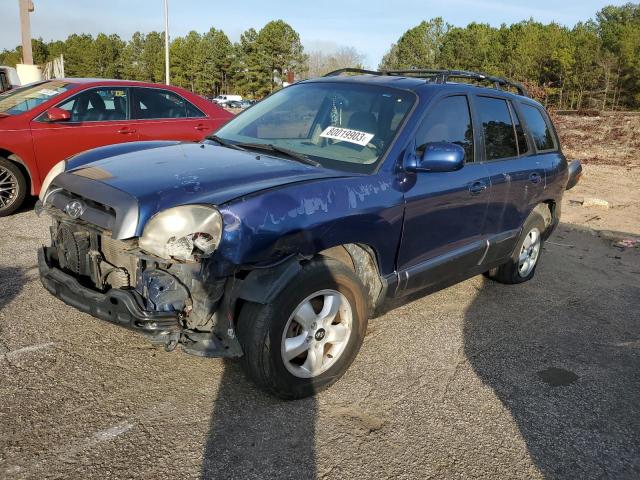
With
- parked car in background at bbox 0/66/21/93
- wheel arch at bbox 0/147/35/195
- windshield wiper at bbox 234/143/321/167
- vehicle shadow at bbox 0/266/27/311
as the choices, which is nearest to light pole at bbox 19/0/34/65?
parked car in background at bbox 0/66/21/93

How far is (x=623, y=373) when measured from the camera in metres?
3.74

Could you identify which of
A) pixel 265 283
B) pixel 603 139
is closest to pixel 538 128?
pixel 265 283

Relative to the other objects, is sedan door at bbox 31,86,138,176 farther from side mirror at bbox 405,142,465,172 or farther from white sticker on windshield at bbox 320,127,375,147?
side mirror at bbox 405,142,465,172

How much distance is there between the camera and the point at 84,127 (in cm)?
669

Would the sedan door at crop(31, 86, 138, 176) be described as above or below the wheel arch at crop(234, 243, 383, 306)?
above

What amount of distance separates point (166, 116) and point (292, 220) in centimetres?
516

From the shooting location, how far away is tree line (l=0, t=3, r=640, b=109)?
161 ft

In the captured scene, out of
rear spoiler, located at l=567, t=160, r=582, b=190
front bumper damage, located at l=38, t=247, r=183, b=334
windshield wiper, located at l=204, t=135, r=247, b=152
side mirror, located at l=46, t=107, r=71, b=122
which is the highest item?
windshield wiper, located at l=204, t=135, r=247, b=152

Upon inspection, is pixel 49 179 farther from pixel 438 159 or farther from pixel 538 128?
pixel 538 128

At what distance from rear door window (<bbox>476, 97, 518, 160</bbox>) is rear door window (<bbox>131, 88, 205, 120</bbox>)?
4.39m

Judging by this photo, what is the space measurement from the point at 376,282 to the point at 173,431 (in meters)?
1.44

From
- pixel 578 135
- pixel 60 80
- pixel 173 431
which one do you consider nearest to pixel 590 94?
pixel 578 135

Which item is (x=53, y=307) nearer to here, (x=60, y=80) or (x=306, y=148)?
(x=306, y=148)

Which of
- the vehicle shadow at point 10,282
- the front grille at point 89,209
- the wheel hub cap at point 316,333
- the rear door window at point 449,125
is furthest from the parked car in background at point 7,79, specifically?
the wheel hub cap at point 316,333
